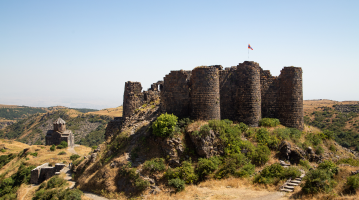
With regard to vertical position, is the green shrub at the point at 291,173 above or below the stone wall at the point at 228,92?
below

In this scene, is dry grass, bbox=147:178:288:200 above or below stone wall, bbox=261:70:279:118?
below

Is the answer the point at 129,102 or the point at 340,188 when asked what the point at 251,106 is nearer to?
the point at 340,188

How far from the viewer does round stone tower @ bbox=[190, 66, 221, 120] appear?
17.0 m

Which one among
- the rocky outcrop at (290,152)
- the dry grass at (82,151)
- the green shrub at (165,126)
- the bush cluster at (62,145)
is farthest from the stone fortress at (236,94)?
the bush cluster at (62,145)

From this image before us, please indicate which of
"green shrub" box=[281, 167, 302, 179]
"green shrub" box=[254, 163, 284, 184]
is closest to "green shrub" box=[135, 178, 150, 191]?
"green shrub" box=[254, 163, 284, 184]

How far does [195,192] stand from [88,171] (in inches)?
366

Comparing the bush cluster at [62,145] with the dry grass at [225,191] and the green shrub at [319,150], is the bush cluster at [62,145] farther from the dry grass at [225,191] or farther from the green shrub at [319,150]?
the green shrub at [319,150]

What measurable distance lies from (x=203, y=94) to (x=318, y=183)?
854 centimetres

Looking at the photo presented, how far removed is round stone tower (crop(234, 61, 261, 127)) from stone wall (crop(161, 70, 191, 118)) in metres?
4.02

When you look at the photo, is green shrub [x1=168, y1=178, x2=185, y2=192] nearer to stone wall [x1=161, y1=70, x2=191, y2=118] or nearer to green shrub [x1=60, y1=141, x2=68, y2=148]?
stone wall [x1=161, y1=70, x2=191, y2=118]

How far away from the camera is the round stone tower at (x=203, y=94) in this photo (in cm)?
1697

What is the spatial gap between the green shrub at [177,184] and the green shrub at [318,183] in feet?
19.8

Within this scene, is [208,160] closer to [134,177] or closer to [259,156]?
[259,156]

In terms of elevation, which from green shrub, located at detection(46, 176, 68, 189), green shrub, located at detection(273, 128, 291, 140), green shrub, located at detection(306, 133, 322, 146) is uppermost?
green shrub, located at detection(273, 128, 291, 140)
